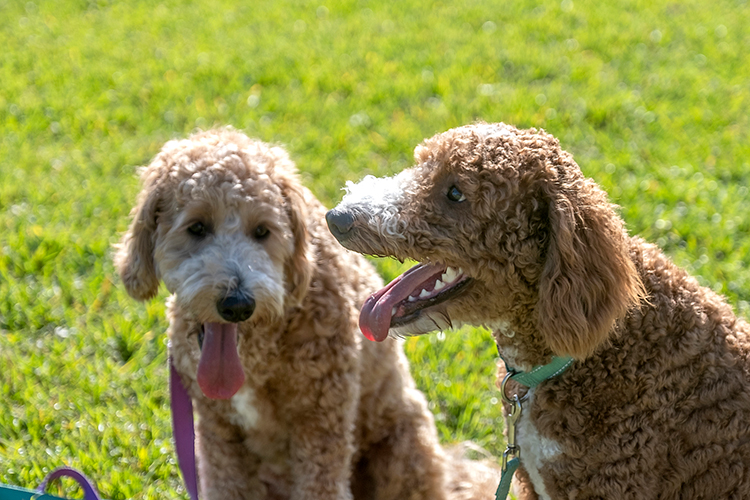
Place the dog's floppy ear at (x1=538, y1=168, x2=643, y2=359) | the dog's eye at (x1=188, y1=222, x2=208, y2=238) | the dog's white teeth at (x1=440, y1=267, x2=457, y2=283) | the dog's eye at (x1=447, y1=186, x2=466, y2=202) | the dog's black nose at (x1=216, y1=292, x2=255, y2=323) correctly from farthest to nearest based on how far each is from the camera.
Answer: the dog's eye at (x1=188, y1=222, x2=208, y2=238)
the dog's black nose at (x1=216, y1=292, x2=255, y2=323)
the dog's white teeth at (x1=440, y1=267, x2=457, y2=283)
the dog's eye at (x1=447, y1=186, x2=466, y2=202)
the dog's floppy ear at (x1=538, y1=168, x2=643, y2=359)

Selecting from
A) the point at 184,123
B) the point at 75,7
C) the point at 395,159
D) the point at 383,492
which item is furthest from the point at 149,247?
the point at 75,7

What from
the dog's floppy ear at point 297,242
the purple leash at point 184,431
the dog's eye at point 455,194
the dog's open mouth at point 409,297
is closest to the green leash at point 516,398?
the dog's open mouth at point 409,297

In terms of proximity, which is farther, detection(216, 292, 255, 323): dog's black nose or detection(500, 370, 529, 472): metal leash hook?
detection(216, 292, 255, 323): dog's black nose

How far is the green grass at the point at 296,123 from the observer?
3.82 meters

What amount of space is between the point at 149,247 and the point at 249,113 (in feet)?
12.6

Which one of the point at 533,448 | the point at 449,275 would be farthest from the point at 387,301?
the point at 533,448

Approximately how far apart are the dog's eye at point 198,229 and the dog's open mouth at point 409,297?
2.76 ft

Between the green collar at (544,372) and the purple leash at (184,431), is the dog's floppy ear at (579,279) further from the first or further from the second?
the purple leash at (184,431)

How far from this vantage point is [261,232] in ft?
9.86

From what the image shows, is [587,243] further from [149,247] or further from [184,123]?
[184,123]

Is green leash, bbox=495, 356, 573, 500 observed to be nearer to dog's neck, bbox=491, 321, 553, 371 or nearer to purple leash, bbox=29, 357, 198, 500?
dog's neck, bbox=491, 321, 553, 371

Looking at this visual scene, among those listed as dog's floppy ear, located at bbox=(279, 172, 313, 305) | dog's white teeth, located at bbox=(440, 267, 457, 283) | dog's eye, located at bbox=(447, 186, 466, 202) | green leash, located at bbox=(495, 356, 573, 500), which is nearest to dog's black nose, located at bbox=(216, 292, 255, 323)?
dog's floppy ear, located at bbox=(279, 172, 313, 305)

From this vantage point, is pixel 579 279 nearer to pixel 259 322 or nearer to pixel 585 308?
pixel 585 308

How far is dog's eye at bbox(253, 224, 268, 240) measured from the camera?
300 centimetres
